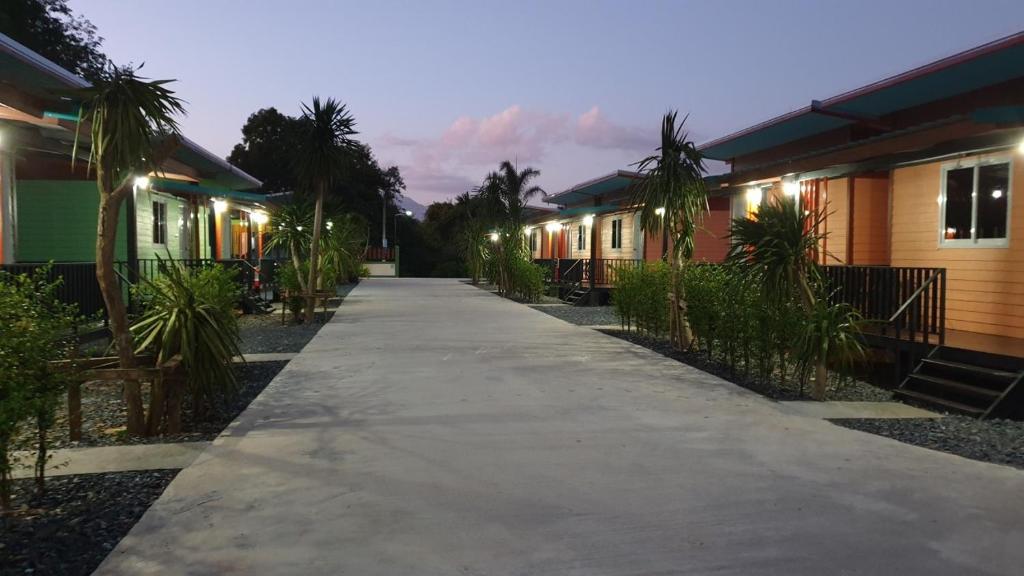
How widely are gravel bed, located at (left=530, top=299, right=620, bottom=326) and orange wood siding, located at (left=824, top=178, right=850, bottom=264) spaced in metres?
4.36

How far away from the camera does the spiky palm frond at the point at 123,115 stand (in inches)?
216

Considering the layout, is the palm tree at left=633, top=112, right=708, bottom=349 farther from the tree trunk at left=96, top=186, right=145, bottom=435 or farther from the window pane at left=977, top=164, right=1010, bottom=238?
the tree trunk at left=96, top=186, right=145, bottom=435

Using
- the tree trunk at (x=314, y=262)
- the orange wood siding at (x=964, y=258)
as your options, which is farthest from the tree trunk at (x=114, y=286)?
the orange wood siding at (x=964, y=258)

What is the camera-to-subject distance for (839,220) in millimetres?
12719

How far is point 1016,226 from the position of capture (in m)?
8.97

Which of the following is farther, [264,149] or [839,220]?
[264,149]

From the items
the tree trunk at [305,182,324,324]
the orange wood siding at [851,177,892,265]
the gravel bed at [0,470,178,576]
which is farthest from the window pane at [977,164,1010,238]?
the tree trunk at [305,182,324,324]

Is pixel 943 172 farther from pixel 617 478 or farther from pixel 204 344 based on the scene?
pixel 204 344

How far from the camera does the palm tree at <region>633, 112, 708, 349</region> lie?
1042cm

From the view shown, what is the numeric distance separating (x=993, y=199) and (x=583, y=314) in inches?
365

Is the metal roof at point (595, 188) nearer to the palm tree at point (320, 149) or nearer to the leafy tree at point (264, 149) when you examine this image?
the palm tree at point (320, 149)

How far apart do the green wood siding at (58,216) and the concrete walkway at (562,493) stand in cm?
884

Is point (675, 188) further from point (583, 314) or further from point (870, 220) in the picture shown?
point (583, 314)

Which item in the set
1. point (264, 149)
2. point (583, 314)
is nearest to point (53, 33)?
point (264, 149)
